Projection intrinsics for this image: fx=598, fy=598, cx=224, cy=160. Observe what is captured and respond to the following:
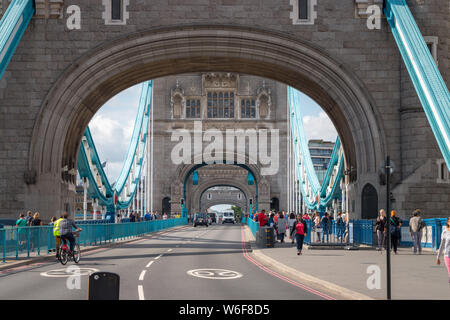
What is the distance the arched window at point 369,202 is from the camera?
954 inches

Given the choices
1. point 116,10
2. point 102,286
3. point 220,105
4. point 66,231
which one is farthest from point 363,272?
point 220,105

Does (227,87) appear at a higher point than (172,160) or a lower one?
higher

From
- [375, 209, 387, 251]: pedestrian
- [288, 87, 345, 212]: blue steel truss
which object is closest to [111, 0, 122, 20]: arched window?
[375, 209, 387, 251]: pedestrian

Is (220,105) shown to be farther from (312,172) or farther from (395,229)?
(395,229)

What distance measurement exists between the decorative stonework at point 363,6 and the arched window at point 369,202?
7055mm

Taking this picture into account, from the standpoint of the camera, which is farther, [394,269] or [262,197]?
[262,197]

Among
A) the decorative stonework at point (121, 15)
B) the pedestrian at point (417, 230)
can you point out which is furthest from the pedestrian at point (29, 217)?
the pedestrian at point (417, 230)

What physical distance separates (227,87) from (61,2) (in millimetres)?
49065

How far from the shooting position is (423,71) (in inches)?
810

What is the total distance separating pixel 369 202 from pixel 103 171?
2566cm

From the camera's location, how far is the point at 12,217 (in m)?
24.0
